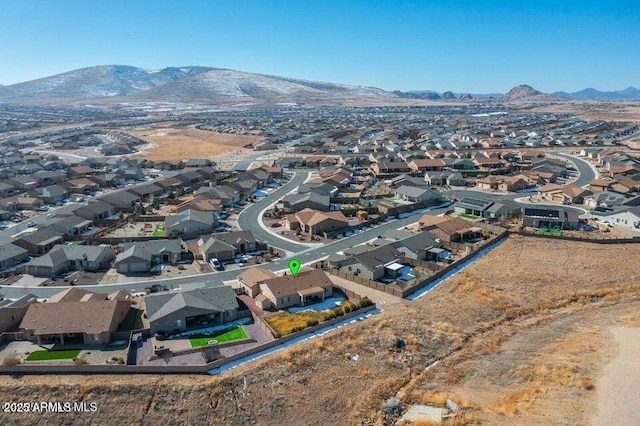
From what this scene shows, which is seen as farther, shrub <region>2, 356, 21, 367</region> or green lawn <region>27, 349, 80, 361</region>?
green lawn <region>27, 349, 80, 361</region>

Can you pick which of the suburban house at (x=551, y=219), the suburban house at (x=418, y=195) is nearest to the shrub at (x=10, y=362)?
the suburban house at (x=551, y=219)

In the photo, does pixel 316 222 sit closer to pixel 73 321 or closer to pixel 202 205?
pixel 202 205

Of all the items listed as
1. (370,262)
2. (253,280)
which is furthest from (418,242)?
(253,280)

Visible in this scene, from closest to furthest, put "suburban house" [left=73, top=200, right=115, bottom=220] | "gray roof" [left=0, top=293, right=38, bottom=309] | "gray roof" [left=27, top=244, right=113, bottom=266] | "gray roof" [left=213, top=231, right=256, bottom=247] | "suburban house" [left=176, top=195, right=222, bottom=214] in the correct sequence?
1. "gray roof" [left=0, top=293, right=38, bottom=309]
2. "gray roof" [left=27, top=244, right=113, bottom=266]
3. "gray roof" [left=213, top=231, right=256, bottom=247]
4. "suburban house" [left=73, top=200, right=115, bottom=220]
5. "suburban house" [left=176, top=195, right=222, bottom=214]

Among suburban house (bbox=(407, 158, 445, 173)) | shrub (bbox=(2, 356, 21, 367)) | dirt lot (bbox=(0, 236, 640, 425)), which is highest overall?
suburban house (bbox=(407, 158, 445, 173))

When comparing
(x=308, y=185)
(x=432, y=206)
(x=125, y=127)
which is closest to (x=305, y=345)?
(x=432, y=206)

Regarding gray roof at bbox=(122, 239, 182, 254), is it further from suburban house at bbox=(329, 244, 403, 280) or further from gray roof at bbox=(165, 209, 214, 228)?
suburban house at bbox=(329, 244, 403, 280)

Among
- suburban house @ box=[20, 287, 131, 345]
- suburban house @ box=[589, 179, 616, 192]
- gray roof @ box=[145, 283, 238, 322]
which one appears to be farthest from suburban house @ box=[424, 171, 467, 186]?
suburban house @ box=[20, 287, 131, 345]
